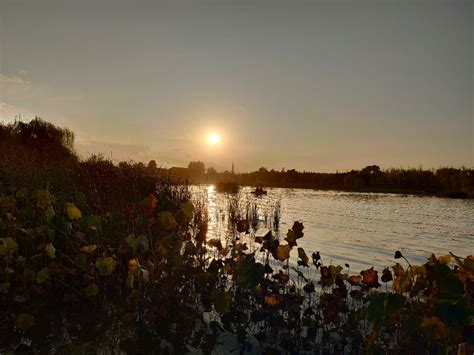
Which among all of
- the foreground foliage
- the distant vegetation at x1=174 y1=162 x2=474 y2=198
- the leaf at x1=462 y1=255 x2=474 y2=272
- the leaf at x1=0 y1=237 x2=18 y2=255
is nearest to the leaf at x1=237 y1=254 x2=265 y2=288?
the foreground foliage

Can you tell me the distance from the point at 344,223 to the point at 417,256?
6.64m

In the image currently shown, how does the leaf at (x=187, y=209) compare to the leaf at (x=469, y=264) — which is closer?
the leaf at (x=469, y=264)

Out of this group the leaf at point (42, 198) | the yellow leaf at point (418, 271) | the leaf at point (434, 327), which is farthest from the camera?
the leaf at point (42, 198)

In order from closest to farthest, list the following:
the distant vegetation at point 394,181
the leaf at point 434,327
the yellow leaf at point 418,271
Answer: the leaf at point 434,327 < the yellow leaf at point 418,271 < the distant vegetation at point 394,181

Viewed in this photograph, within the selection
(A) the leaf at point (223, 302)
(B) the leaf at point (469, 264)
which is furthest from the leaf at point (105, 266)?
(B) the leaf at point (469, 264)

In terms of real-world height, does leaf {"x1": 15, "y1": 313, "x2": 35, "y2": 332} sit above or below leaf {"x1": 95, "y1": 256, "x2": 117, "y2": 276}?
below

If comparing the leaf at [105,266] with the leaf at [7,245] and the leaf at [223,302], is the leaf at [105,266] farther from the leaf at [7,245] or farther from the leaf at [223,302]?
the leaf at [223,302]

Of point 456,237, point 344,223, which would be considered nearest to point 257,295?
point 456,237

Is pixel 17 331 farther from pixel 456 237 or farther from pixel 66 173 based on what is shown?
pixel 456 237

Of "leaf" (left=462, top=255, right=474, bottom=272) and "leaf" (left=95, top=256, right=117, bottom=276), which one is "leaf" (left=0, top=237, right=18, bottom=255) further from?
"leaf" (left=462, top=255, right=474, bottom=272)

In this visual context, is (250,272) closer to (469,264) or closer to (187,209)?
(187,209)

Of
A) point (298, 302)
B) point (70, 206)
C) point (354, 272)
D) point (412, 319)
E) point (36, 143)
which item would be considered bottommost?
point (354, 272)

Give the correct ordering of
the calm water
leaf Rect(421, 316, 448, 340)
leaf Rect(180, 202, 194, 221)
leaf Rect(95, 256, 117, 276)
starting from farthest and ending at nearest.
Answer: the calm water < leaf Rect(180, 202, 194, 221) < leaf Rect(95, 256, 117, 276) < leaf Rect(421, 316, 448, 340)

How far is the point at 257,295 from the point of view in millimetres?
4410
